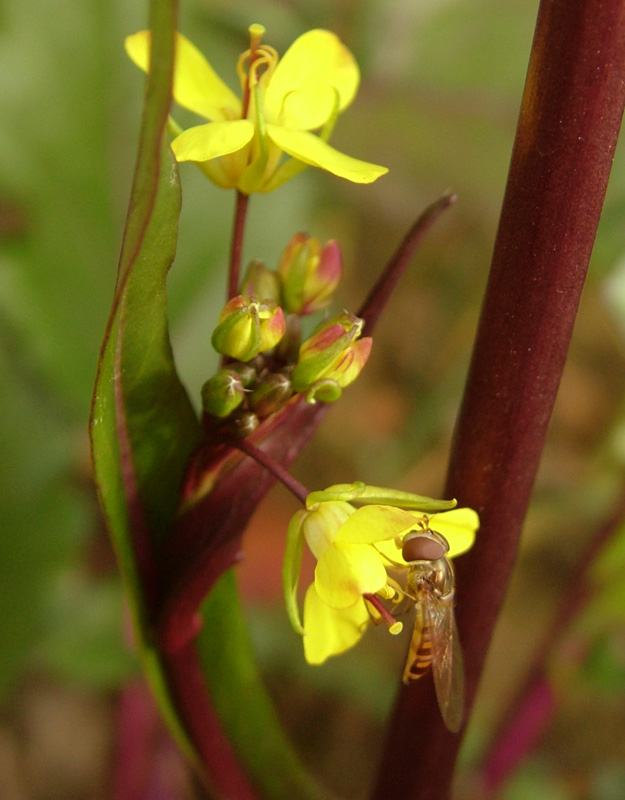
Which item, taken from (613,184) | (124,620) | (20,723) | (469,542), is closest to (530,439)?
(469,542)

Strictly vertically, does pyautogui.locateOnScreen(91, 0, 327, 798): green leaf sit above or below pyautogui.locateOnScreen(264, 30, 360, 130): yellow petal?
below

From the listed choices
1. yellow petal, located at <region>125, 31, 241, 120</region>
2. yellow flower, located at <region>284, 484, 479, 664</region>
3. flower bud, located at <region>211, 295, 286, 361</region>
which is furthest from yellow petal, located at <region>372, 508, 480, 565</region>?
yellow petal, located at <region>125, 31, 241, 120</region>

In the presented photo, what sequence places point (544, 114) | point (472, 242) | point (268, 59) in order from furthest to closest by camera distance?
1. point (472, 242)
2. point (268, 59)
3. point (544, 114)

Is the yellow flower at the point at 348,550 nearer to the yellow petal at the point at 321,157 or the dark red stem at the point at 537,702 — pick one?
the yellow petal at the point at 321,157

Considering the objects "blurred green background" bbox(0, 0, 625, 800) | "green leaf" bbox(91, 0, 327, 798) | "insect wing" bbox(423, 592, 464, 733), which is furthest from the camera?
"blurred green background" bbox(0, 0, 625, 800)

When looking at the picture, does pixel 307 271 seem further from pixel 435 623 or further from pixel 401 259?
pixel 435 623

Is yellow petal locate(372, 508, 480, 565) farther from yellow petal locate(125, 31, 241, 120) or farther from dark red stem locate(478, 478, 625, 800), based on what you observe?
dark red stem locate(478, 478, 625, 800)

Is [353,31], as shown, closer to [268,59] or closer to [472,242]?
[472,242]

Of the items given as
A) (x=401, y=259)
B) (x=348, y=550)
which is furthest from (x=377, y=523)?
(x=401, y=259)
